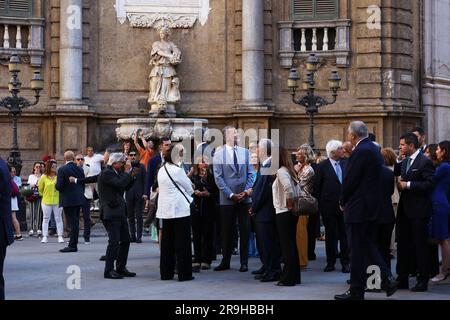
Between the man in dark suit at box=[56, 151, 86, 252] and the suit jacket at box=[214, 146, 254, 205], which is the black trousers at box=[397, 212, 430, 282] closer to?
the suit jacket at box=[214, 146, 254, 205]

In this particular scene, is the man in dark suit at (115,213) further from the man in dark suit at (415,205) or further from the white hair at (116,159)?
the man in dark suit at (415,205)

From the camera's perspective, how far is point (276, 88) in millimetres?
29312

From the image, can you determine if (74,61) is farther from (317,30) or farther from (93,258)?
(93,258)

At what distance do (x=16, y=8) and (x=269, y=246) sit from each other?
1565 centimetres

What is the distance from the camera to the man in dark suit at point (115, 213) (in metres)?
15.2

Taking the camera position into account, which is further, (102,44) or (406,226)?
(102,44)

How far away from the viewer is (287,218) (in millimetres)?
14344

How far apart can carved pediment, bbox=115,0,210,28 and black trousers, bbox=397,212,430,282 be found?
16.1m

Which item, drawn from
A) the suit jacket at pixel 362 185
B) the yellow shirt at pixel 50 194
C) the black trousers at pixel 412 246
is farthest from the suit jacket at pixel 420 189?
the yellow shirt at pixel 50 194

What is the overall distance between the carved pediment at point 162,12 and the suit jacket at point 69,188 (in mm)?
10220

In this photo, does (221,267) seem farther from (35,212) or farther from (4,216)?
(35,212)

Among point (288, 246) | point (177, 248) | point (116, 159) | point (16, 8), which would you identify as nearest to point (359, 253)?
point (288, 246)

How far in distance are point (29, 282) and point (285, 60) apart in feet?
52.1

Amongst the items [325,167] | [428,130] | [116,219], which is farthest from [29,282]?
[428,130]
